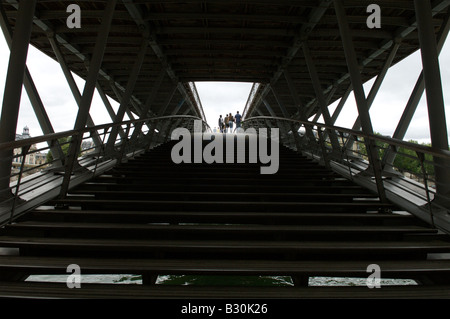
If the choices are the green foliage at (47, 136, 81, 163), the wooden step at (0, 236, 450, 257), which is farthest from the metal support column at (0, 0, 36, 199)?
the wooden step at (0, 236, 450, 257)

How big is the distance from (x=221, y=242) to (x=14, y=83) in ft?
12.8

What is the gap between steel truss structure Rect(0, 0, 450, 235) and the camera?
4.32 metres

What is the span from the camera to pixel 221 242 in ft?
10.5

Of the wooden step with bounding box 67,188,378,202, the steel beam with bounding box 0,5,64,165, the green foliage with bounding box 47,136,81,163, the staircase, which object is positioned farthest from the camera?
the steel beam with bounding box 0,5,64,165

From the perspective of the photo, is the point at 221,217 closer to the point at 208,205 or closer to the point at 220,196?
the point at 208,205

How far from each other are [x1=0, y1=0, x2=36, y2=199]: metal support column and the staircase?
2.96 feet

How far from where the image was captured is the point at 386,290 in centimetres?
249

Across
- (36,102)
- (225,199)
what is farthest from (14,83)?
(225,199)

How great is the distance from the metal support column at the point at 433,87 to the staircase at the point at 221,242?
992 millimetres

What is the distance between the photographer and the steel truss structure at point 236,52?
4.32 m

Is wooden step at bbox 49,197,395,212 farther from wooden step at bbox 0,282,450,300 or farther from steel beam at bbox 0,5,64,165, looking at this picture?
steel beam at bbox 0,5,64,165
